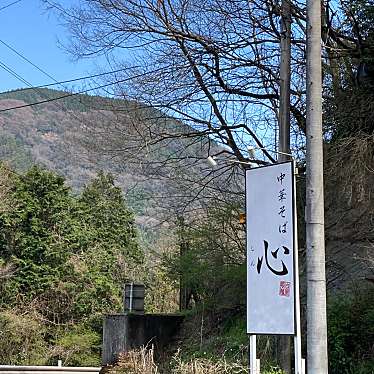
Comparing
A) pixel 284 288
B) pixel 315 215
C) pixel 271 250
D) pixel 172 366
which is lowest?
pixel 172 366

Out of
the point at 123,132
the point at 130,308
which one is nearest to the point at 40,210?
the point at 130,308

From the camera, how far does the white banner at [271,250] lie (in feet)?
25.4

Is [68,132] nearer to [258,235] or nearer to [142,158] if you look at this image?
[142,158]

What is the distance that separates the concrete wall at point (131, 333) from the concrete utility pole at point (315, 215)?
842 cm

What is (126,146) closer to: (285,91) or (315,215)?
(285,91)

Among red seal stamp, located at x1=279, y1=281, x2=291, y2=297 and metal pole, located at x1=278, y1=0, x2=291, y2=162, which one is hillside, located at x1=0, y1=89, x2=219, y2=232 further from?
red seal stamp, located at x1=279, y1=281, x2=291, y2=297

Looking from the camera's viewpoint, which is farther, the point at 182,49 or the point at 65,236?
the point at 65,236

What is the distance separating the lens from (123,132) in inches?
531

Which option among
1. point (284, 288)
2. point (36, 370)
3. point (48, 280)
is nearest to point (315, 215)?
point (284, 288)

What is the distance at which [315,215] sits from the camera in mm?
7516

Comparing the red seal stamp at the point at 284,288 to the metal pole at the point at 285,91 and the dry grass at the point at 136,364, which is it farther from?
the dry grass at the point at 136,364

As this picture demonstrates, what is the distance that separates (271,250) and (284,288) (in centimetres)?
52

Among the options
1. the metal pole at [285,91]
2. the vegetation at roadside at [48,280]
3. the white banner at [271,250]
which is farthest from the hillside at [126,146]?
the vegetation at roadside at [48,280]

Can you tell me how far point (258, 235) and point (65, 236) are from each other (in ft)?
83.1
